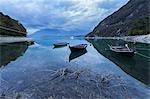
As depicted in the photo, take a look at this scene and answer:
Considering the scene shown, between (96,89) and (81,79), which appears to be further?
(81,79)

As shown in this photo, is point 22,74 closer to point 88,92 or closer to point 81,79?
point 81,79

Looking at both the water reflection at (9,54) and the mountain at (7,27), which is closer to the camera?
the water reflection at (9,54)

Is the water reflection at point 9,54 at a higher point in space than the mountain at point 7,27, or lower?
lower

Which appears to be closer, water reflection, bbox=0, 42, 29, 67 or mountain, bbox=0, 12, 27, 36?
water reflection, bbox=0, 42, 29, 67

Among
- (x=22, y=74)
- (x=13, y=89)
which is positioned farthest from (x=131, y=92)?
(x=22, y=74)

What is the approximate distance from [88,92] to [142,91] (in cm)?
416

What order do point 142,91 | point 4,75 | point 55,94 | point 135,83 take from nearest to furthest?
point 55,94 < point 142,91 < point 135,83 < point 4,75

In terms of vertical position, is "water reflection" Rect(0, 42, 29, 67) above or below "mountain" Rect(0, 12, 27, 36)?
below

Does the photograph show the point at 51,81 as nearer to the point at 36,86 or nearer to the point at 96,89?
the point at 36,86

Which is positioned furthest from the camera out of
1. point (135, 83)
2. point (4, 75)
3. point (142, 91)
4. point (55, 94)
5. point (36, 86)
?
point (4, 75)

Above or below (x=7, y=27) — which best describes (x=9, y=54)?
below

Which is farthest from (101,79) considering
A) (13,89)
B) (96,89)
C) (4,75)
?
(4,75)

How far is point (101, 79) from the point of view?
2208 centimetres

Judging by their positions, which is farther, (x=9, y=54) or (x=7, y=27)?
(x=7, y=27)
